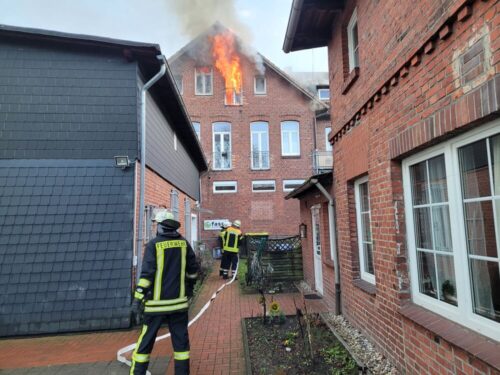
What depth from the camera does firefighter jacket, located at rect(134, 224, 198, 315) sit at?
3775 millimetres

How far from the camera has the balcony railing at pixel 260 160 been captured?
58.3 feet

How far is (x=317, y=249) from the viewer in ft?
26.2

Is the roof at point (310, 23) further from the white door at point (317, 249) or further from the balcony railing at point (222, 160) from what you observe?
the balcony railing at point (222, 160)

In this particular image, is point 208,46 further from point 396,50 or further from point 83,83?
point 396,50

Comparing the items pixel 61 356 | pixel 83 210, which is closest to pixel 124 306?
pixel 61 356

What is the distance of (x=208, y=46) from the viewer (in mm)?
18562

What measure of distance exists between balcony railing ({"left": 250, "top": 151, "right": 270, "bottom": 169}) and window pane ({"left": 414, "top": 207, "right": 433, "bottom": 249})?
47.0ft

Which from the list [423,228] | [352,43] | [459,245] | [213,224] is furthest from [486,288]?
[213,224]

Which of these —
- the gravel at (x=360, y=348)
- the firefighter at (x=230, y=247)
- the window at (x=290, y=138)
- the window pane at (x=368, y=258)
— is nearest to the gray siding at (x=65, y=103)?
the window pane at (x=368, y=258)

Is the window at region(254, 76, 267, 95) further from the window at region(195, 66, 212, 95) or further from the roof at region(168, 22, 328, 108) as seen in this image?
the window at region(195, 66, 212, 95)

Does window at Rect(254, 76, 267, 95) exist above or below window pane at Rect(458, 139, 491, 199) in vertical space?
above

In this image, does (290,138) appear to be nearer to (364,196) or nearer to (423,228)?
(364,196)

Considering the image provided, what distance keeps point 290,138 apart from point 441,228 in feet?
50.8

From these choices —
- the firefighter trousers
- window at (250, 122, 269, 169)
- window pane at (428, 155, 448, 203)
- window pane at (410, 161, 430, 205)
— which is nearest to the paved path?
the firefighter trousers
